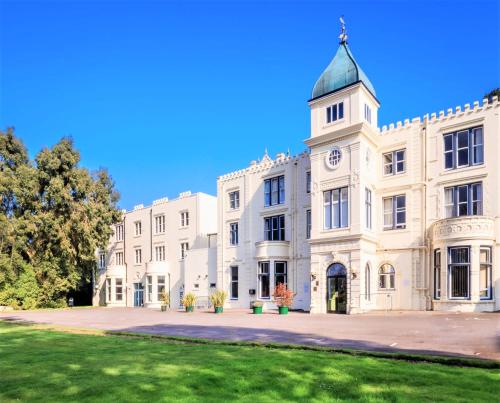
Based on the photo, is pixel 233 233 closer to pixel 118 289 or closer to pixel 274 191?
pixel 274 191

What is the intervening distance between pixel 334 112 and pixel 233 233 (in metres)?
13.8

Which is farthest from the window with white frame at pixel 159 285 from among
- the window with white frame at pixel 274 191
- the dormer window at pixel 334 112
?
the dormer window at pixel 334 112

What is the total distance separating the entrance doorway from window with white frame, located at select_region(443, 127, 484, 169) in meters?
33.1

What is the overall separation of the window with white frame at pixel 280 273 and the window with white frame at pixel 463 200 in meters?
11.9

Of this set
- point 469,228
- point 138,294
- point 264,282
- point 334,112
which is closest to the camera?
point 469,228

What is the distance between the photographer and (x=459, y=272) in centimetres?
2323

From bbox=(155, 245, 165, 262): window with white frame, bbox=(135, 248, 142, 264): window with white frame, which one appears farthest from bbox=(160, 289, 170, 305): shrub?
bbox=(135, 248, 142, 264): window with white frame

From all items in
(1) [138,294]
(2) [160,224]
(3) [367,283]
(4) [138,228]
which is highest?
(2) [160,224]

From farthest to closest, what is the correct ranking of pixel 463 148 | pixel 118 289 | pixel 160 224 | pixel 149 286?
pixel 118 289, pixel 160 224, pixel 149 286, pixel 463 148

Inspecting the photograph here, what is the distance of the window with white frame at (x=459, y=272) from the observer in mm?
22922

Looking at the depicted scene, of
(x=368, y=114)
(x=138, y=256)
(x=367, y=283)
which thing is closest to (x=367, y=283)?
(x=367, y=283)

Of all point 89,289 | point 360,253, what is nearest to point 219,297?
point 360,253

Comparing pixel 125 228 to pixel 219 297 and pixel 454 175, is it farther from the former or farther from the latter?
pixel 454 175

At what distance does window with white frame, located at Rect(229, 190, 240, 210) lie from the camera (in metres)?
36.6
